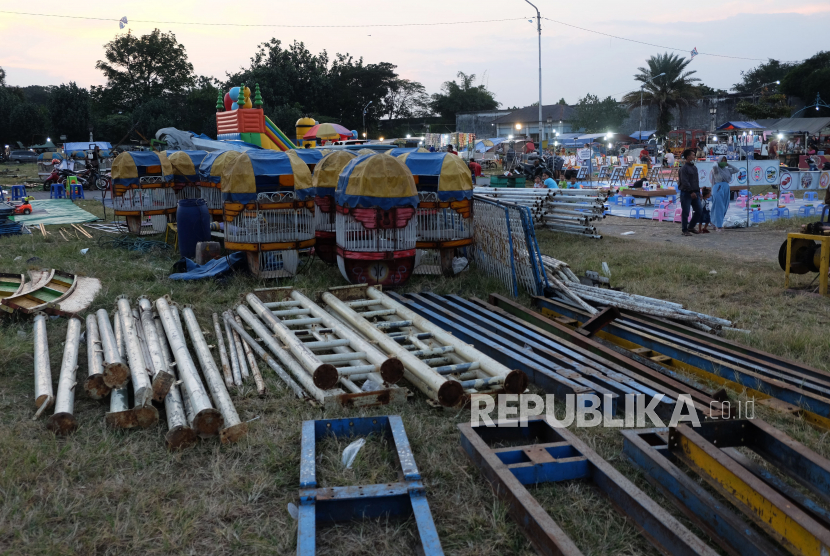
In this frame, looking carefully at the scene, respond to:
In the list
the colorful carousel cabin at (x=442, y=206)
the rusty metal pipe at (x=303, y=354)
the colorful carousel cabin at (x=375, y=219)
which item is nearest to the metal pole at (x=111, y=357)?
the rusty metal pipe at (x=303, y=354)

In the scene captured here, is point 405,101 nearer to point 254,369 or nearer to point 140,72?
point 140,72

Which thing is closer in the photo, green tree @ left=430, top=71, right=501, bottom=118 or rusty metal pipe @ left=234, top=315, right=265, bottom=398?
rusty metal pipe @ left=234, top=315, right=265, bottom=398

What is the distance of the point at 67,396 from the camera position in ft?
14.4

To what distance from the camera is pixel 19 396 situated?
15.6 feet

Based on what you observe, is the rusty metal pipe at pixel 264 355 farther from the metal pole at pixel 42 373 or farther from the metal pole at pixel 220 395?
the metal pole at pixel 42 373

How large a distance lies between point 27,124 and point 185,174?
54.4m

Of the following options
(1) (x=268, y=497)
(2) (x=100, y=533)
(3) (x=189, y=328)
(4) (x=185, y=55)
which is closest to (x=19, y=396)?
(3) (x=189, y=328)

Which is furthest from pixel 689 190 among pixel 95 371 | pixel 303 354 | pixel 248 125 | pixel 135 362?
pixel 248 125

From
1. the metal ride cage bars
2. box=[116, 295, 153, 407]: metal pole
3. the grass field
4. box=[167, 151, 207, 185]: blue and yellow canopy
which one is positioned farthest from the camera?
box=[167, 151, 207, 185]: blue and yellow canopy

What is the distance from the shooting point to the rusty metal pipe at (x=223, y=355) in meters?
5.06

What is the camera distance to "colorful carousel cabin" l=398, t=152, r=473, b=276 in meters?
8.34

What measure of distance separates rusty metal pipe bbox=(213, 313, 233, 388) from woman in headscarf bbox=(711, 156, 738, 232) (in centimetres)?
1200

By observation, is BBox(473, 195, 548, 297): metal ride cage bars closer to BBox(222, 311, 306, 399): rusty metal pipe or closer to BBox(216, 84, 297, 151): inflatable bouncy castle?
BBox(222, 311, 306, 399): rusty metal pipe

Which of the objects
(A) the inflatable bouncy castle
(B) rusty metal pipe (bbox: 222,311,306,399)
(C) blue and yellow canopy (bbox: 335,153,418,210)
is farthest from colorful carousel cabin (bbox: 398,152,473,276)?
(A) the inflatable bouncy castle
